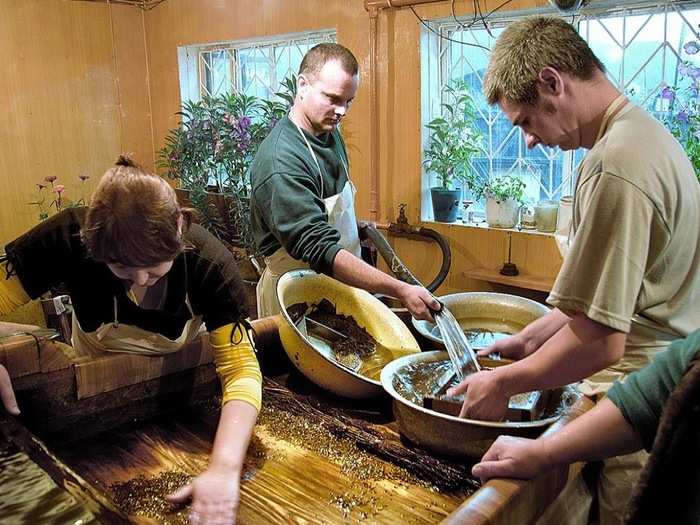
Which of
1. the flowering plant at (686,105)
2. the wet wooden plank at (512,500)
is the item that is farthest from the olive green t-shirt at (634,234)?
the flowering plant at (686,105)

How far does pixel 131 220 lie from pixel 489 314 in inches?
47.6

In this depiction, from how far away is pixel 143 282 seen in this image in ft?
4.58

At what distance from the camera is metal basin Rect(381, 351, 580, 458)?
1322 millimetres

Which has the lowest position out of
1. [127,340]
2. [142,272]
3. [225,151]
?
[127,340]

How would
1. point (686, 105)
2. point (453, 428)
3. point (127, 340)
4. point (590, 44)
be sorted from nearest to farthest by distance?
1. point (453, 428)
2. point (127, 340)
3. point (686, 105)
4. point (590, 44)

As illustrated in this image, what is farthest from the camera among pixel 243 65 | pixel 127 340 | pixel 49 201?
pixel 49 201

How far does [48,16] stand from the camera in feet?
14.6

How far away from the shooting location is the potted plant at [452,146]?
3.26 metres

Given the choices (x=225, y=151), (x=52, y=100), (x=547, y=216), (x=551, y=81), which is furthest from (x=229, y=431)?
(x=52, y=100)

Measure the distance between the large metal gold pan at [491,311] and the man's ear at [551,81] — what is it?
88 cm

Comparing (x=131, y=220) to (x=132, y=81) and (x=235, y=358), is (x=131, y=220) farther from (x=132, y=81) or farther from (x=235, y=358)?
(x=132, y=81)

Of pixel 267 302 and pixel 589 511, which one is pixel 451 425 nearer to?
pixel 589 511

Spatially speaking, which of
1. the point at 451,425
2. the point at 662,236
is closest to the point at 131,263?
the point at 451,425

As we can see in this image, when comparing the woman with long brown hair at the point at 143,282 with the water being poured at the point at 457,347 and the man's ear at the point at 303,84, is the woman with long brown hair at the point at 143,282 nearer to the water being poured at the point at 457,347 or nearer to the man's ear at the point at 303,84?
the water being poured at the point at 457,347
